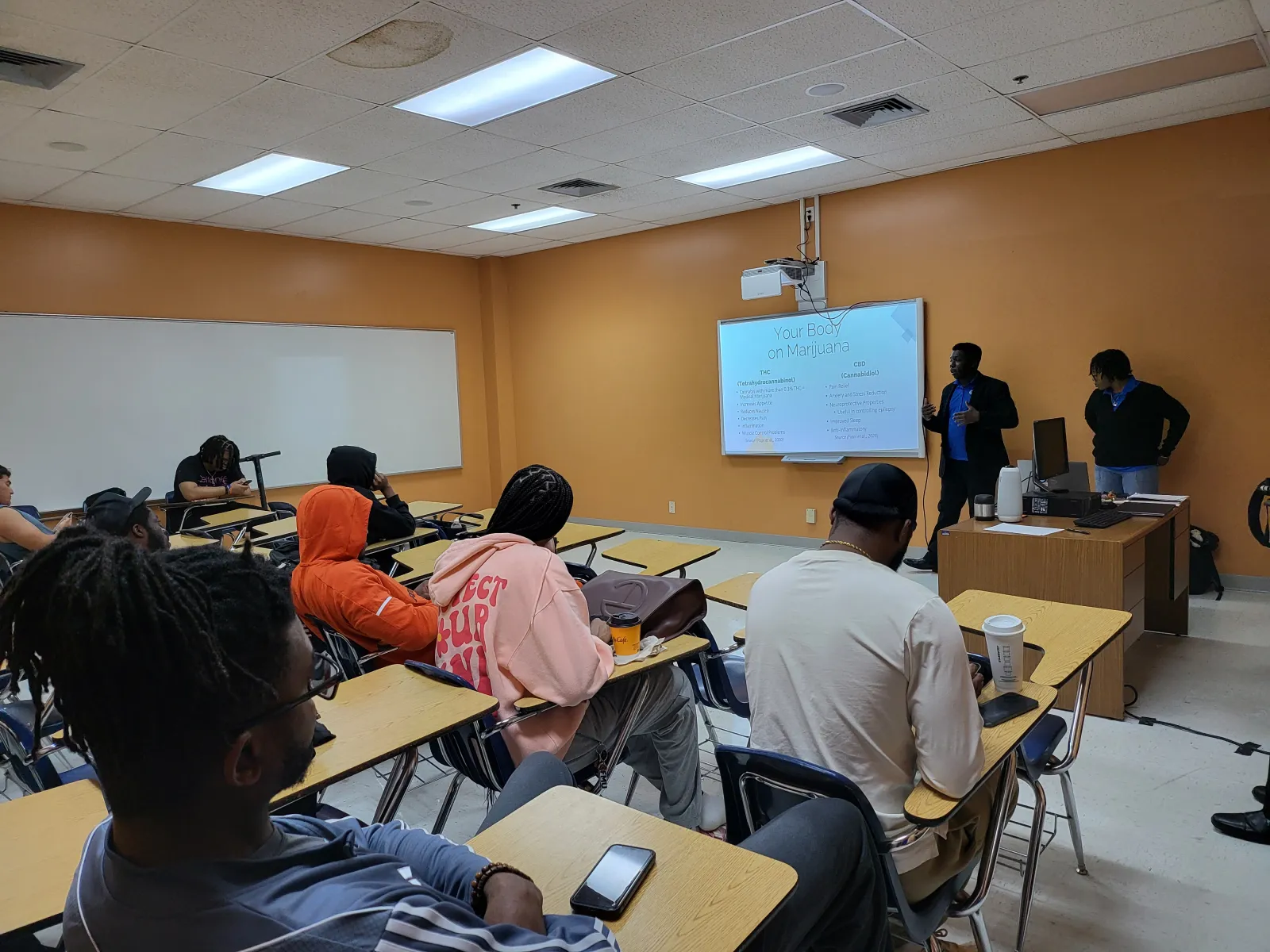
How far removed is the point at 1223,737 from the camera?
122 inches

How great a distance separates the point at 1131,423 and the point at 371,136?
15.6 feet

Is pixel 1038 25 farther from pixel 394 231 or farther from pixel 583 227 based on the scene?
pixel 394 231

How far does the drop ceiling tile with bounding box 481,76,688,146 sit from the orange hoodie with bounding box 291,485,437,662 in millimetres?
2514

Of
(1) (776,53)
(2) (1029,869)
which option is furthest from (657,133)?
(2) (1029,869)

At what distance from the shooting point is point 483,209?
6500 mm

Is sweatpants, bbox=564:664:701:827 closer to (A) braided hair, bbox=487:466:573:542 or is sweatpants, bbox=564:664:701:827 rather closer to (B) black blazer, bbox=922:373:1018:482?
(A) braided hair, bbox=487:466:573:542

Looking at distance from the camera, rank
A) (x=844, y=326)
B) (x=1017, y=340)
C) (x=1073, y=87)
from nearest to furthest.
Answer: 1. (x=1073, y=87)
2. (x=1017, y=340)
3. (x=844, y=326)

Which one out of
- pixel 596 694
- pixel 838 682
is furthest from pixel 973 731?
pixel 596 694

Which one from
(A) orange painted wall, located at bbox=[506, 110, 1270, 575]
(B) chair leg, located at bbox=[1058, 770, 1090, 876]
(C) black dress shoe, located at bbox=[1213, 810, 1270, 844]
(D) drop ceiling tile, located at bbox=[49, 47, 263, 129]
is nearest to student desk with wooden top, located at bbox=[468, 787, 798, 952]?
(B) chair leg, located at bbox=[1058, 770, 1090, 876]

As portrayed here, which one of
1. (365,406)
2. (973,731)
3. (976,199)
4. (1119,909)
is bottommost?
(1119,909)

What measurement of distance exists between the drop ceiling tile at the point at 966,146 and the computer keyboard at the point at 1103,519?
246 cm

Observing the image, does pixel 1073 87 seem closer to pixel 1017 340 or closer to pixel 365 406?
pixel 1017 340

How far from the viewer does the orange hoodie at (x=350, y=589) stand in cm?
246

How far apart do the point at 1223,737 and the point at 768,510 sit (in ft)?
14.0
